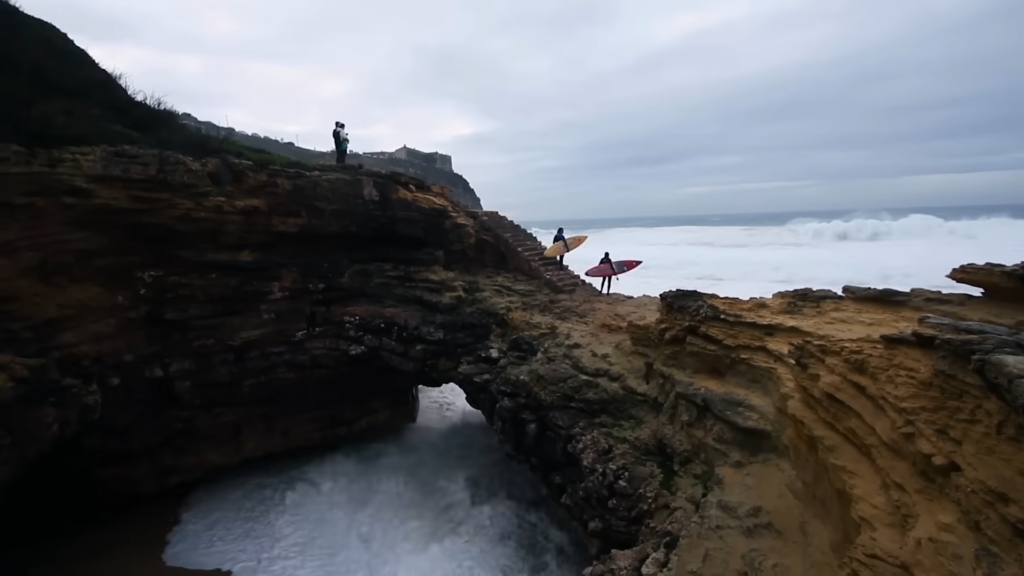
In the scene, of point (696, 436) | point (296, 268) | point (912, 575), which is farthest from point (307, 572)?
point (912, 575)

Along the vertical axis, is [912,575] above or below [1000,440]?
below

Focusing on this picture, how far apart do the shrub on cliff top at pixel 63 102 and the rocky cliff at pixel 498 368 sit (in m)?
0.54

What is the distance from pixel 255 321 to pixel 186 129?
12.7 ft

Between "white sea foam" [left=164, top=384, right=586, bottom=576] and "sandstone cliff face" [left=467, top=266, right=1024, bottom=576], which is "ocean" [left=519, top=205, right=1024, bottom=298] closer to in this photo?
"white sea foam" [left=164, top=384, right=586, bottom=576]

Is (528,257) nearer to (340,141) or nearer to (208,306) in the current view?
(340,141)

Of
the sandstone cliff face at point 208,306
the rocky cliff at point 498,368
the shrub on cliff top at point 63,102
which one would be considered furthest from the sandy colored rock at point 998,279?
the shrub on cliff top at point 63,102

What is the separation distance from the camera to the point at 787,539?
214 inches

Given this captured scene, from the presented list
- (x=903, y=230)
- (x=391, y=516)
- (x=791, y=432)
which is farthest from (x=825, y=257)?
(x=391, y=516)

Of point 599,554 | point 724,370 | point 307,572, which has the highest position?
point 724,370

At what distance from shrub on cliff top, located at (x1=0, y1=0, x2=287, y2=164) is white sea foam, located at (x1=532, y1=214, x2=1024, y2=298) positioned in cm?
2418

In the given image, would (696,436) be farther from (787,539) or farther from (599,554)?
(599,554)

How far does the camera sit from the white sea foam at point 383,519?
342 inches

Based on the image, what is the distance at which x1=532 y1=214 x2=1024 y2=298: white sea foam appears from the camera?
29.4 m

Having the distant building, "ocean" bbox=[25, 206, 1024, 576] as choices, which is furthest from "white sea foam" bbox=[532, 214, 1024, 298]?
"ocean" bbox=[25, 206, 1024, 576]
